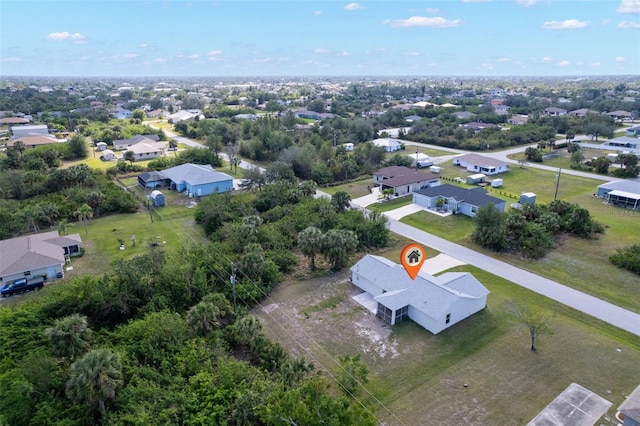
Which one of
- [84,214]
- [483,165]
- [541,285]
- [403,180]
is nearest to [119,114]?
[84,214]

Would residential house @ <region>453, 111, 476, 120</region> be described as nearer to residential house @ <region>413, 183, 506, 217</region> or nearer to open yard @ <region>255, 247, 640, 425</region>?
residential house @ <region>413, 183, 506, 217</region>

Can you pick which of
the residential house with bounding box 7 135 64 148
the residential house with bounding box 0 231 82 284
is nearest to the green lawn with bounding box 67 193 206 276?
the residential house with bounding box 0 231 82 284

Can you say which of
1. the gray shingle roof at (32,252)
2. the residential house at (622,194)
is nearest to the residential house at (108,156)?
the gray shingle roof at (32,252)

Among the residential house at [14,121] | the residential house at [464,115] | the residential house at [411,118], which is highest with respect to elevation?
the residential house at [464,115]

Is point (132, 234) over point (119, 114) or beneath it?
beneath

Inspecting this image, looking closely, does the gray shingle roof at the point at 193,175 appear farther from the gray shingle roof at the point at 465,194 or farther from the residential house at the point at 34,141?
the residential house at the point at 34,141

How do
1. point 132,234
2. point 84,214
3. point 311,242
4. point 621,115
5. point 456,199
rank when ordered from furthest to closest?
1. point 621,115
2. point 456,199
3. point 84,214
4. point 132,234
5. point 311,242

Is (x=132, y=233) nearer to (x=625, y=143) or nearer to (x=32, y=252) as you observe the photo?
(x=32, y=252)
